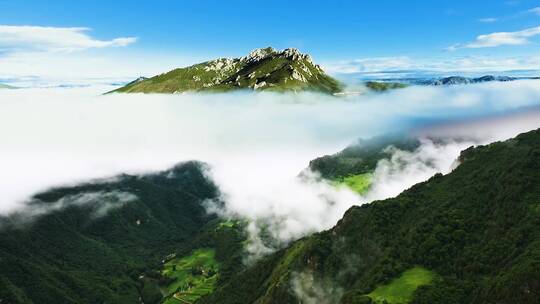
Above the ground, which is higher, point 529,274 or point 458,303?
point 529,274

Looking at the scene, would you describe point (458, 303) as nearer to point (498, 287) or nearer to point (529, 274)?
point (498, 287)

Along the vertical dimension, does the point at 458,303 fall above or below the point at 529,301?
below

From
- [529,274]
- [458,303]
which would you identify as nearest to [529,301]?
[529,274]

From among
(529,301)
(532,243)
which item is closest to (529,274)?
(529,301)

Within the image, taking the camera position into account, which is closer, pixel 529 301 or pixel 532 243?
pixel 529 301

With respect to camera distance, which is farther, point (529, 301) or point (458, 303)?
point (458, 303)

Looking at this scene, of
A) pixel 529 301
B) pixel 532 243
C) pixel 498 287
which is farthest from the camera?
pixel 532 243

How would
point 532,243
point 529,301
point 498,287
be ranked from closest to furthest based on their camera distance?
point 529,301, point 498,287, point 532,243
